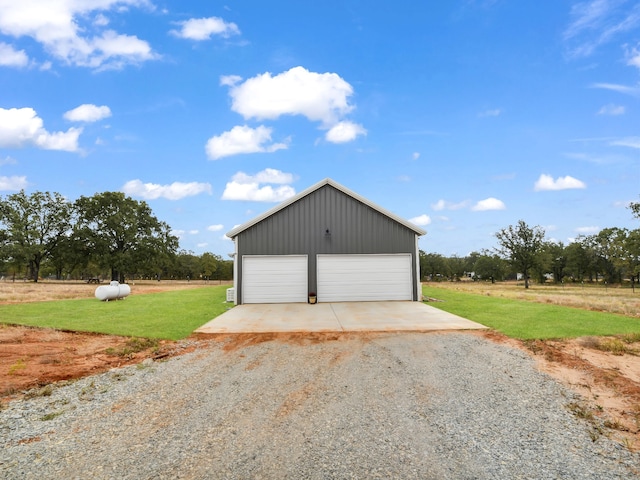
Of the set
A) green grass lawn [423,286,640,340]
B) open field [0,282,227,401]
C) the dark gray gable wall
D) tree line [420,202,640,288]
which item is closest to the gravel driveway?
open field [0,282,227,401]

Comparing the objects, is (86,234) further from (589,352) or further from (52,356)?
(589,352)

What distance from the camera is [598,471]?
3504 mm

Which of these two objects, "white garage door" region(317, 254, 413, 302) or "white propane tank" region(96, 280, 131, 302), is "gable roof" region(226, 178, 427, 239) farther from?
"white propane tank" region(96, 280, 131, 302)

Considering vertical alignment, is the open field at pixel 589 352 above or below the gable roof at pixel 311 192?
below

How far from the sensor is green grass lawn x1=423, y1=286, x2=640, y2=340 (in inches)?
388

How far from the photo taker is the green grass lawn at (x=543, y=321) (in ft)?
32.3

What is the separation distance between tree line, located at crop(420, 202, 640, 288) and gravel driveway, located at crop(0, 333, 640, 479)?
38.1m

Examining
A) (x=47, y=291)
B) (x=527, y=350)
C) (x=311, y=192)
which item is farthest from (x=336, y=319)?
(x=47, y=291)

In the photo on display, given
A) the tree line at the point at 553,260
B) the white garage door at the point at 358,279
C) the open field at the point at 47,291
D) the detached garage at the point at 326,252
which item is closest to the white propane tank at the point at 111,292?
the open field at the point at 47,291

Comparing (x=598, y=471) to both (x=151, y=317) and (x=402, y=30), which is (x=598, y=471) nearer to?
(x=151, y=317)

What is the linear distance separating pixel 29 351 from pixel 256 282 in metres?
9.61

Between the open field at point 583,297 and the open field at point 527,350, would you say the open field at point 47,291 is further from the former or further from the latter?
the open field at point 583,297

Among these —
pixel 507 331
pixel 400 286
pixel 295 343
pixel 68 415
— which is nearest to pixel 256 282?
pixel 400 286

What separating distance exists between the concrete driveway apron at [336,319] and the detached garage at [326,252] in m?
1.19
